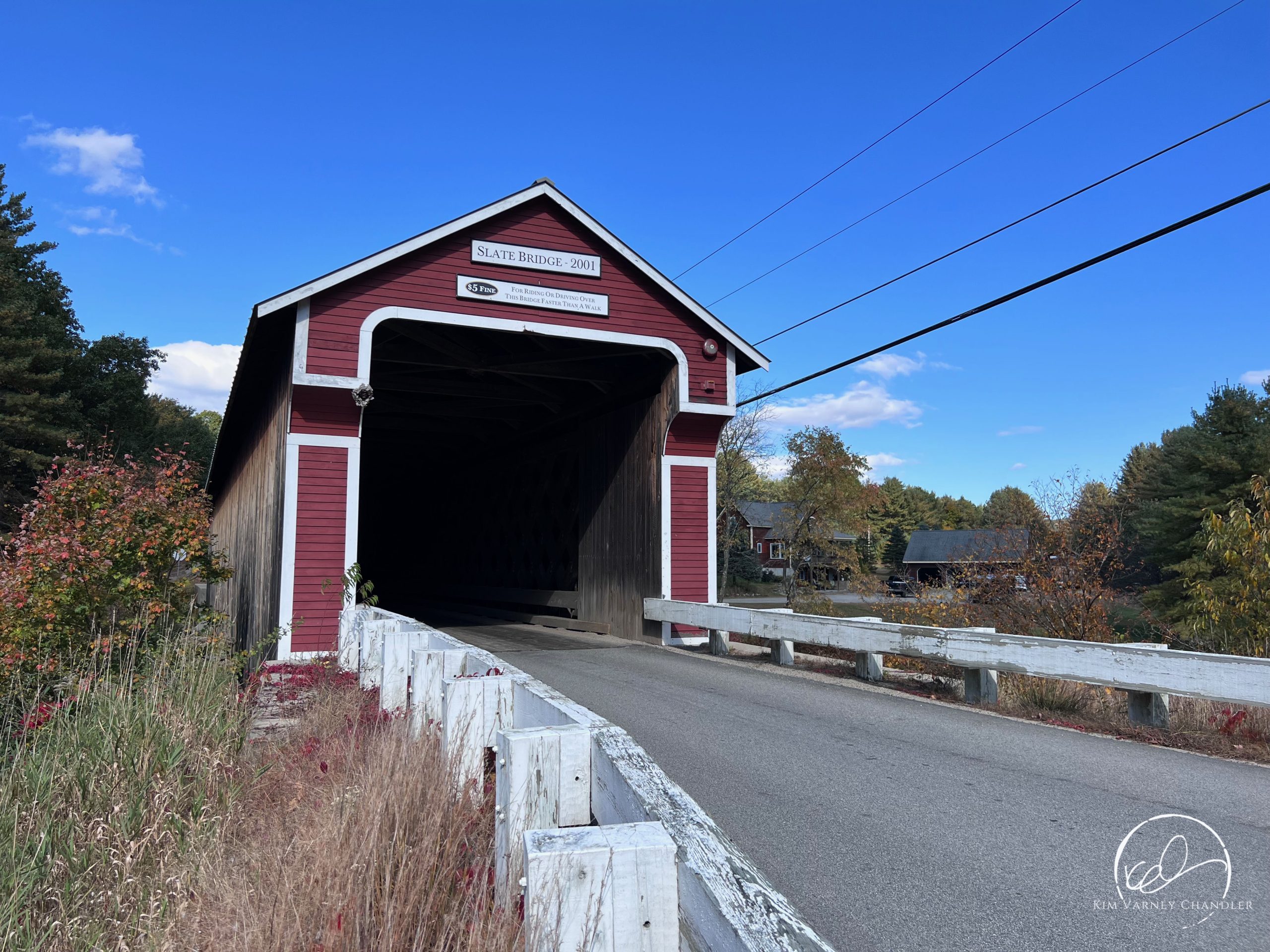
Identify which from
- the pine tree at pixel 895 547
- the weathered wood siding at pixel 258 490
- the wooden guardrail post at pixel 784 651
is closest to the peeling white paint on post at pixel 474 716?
the wooden guardrail post at pixel 784 651

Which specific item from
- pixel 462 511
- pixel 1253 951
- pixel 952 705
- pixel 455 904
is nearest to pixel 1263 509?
pixel 952 705

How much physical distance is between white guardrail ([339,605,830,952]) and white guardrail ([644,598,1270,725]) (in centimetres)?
448

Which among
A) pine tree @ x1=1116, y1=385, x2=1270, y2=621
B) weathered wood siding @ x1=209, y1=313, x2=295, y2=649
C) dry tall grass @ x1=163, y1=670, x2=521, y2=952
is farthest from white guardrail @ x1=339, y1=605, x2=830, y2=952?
pine tree @ x1=1116, y1=385, x2=1270, y2=621

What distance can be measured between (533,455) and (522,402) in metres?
1.50

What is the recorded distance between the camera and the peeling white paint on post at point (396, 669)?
4.90 metres

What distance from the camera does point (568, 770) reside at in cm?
233

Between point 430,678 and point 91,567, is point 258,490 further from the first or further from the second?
point 430,678

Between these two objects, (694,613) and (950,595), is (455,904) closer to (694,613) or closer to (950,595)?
(694,613)

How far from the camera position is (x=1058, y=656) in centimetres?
623

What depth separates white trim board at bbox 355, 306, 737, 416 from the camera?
10539 mm

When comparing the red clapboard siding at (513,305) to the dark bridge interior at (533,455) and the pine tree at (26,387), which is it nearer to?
the dark bridge interior at (533,455)

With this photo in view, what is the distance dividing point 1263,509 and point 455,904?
1057 centimetres

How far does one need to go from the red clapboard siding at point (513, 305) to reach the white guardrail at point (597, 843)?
26.7 feet

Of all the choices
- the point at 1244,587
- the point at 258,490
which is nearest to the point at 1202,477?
the point at 1244,587
